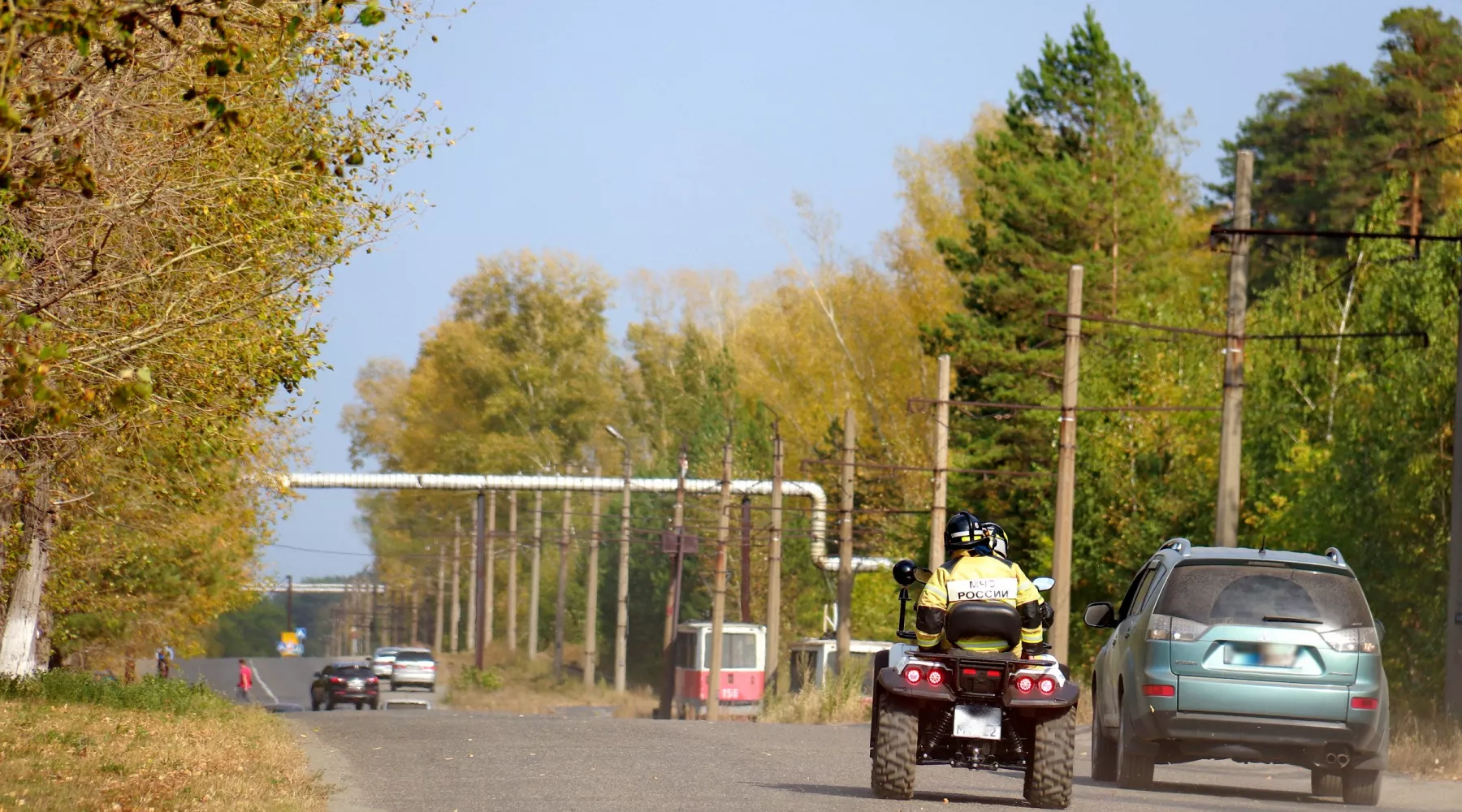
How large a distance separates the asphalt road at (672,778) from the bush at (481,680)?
44.5 metres

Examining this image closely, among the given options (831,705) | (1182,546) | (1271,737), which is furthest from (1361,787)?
(831,705)

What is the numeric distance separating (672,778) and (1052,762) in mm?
3456

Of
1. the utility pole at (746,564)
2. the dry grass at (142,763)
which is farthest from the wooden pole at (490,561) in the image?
the dry grass at (142,763)

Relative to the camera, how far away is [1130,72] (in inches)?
2375

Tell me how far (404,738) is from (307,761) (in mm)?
4753

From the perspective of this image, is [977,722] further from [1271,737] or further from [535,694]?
[535,694]

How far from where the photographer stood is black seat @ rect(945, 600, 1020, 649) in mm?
13258

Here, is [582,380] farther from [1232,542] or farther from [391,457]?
[1232,542]

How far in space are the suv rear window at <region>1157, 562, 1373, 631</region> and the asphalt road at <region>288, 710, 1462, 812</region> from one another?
4.76 feet

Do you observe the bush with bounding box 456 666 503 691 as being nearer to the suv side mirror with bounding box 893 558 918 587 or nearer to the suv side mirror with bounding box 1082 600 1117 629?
the suv side mirror with bounding box 1082 600 1117 629

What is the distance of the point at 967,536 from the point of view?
13.3 metres

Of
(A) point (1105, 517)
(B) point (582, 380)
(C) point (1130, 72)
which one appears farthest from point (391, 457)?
(A) point (1105, 517)

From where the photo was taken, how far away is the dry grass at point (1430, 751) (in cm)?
2006

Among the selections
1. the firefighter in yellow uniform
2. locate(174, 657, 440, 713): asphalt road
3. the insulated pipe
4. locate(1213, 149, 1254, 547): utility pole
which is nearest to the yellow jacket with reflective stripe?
the firefighter in yellow uniform
